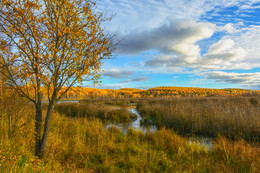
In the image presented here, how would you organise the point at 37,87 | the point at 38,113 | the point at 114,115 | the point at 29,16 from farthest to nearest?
the point at 114,115 → the point at 38,113 → the point at 37,87 → the point at 29,16

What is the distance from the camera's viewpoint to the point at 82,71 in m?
4.73

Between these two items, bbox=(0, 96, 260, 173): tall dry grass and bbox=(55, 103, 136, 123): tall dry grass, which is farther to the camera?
bbox=(55, 103, 136, 123): tall dry grass

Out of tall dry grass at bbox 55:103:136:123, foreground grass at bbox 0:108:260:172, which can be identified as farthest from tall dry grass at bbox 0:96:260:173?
tall dry grass at bbox 55:103:136:123

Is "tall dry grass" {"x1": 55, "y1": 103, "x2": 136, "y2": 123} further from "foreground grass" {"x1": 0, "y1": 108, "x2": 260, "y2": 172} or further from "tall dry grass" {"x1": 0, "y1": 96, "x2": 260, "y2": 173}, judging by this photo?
"tall dry grass" {"x1": 0, "y1": 96, "x2": 260, "y2": 173}

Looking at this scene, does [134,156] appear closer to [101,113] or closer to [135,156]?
[135,156]

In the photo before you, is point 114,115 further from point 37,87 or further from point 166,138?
point 37,87

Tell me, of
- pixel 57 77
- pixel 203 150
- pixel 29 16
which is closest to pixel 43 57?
pixel 57 77

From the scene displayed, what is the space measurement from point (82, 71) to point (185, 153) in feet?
16.4

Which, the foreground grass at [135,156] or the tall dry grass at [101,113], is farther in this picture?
the tall dry grass at [101,113]

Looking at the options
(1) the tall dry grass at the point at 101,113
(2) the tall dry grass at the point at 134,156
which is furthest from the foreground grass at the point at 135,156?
(1) the tall dry grass at the point at 101,113

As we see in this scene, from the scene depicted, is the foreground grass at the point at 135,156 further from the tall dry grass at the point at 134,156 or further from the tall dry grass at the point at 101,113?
the tall dry grass at the point at 101,113

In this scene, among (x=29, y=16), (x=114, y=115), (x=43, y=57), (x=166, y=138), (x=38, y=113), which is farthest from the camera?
(x=114, y=115)

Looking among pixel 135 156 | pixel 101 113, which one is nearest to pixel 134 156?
pixel 135 156

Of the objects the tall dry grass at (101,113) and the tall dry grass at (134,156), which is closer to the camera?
the tall dry grass at (134,156)
